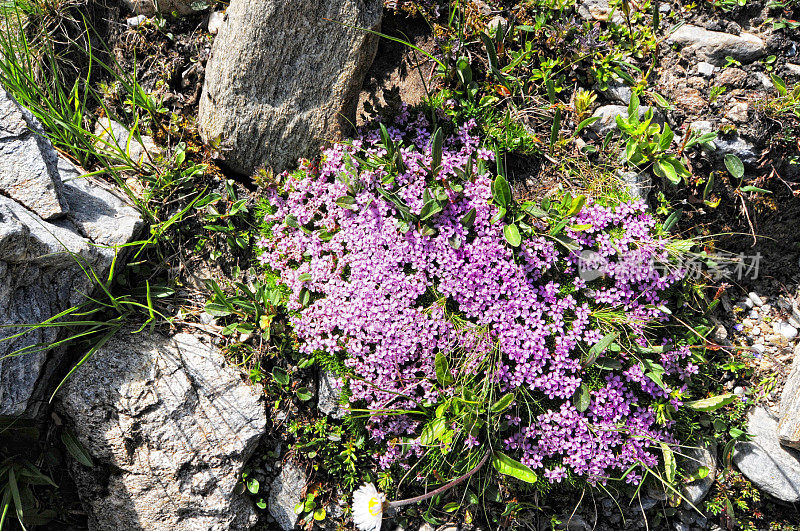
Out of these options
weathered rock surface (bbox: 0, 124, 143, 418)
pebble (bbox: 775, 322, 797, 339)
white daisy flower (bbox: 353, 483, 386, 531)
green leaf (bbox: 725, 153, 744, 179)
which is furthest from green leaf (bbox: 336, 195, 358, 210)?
pebble (bbox: 775, 322, 797, 339)

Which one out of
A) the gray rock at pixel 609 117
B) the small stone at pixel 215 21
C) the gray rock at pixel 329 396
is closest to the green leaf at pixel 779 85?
the gray rock at pixel 609 117

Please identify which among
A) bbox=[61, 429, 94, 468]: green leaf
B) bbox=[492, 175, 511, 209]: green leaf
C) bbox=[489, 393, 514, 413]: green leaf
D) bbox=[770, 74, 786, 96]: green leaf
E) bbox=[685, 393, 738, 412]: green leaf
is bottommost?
bbox=[61, 429, 94, 468]: green leaf

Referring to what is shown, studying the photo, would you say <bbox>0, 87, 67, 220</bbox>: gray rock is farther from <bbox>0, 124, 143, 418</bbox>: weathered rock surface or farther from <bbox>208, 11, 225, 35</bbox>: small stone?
<bbox>208, 11, 225, 35</bbox>: small stone

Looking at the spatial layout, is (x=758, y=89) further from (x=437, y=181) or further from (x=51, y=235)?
(x=51, y=235)

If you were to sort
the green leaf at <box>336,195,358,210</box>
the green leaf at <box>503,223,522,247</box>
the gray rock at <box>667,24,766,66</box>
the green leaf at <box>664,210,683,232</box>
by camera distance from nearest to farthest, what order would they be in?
the green leaf at <box>503,223,522,247</box> < the green leaf at <box>336,195,358,210</box> < the green leaf at <box>664,210,683,232</box> < the gray rock at <box>667,24,766,66</box>

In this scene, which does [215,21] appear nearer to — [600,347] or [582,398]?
[600,347]

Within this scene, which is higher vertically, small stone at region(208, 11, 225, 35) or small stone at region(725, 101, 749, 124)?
small stone at region(208, 11, 225, 35)

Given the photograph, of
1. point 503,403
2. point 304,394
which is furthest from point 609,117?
point 304,394
